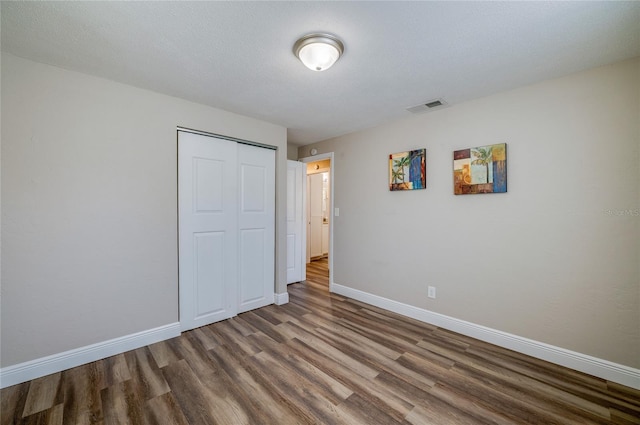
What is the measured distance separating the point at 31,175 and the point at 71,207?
1.06 ft

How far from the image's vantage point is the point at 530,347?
2.29 m

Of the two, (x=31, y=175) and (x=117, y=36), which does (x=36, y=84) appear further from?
(x=117, y=36)

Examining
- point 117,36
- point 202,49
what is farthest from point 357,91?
point 117,36

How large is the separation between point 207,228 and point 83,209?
1.04 metres

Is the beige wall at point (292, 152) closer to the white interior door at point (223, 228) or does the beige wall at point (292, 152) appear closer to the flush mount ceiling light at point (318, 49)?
the white interior door at point (223, 228)

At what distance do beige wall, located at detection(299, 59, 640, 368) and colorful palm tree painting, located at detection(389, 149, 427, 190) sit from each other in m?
0.08

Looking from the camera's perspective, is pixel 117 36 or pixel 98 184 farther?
pixel 98 184

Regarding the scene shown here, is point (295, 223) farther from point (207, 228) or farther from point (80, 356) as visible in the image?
point (80, 356)

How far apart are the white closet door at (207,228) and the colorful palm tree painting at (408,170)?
76.5 inches

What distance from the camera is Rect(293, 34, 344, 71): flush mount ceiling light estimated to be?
5.50 feet

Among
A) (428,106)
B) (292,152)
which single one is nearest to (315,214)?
(292,152)

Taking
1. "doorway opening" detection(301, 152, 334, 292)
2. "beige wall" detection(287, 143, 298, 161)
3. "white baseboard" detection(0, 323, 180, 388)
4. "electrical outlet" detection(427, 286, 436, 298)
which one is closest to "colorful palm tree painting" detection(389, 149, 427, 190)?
"electrical outlet" detection(427, 286, 436, 298)

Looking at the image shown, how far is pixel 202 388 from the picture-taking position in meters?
1.87

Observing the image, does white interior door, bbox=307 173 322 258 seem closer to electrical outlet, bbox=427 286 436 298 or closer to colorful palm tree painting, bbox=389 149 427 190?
colorful palm tree painting, bbox=389 149 427 190
